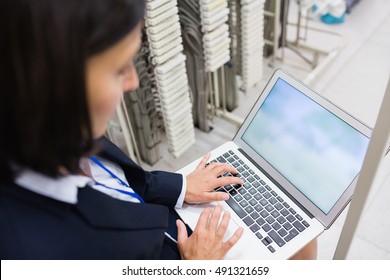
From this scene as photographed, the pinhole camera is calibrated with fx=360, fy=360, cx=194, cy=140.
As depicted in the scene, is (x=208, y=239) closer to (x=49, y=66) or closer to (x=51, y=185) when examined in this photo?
(x=51, y=185)

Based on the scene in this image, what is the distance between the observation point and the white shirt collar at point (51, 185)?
639 mm

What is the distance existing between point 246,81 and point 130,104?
74 centimetres

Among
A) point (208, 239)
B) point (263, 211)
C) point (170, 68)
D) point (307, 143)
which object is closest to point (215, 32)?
point (170, 68)

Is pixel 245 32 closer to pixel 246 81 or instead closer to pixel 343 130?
pixel 246 81

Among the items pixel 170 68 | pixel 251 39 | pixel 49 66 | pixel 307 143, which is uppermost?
pixel 49 66

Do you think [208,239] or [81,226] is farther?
[208,239]

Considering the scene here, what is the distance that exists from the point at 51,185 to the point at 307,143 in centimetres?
68

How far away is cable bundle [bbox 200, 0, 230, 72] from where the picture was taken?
1.57m

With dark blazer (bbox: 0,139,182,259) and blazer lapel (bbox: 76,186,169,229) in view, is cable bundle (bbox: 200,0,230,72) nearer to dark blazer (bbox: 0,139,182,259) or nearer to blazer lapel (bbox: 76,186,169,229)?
dark blazer (bbox: 0,139,182,259)

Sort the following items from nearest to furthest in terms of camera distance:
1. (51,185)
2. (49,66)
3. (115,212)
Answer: (49,66) < (51,185) < (115,212)

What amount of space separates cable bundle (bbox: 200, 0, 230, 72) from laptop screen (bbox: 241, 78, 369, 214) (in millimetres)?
660

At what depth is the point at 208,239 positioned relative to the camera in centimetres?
92

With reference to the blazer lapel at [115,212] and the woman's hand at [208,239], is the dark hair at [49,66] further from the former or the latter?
the woman's hand at [208,239]
